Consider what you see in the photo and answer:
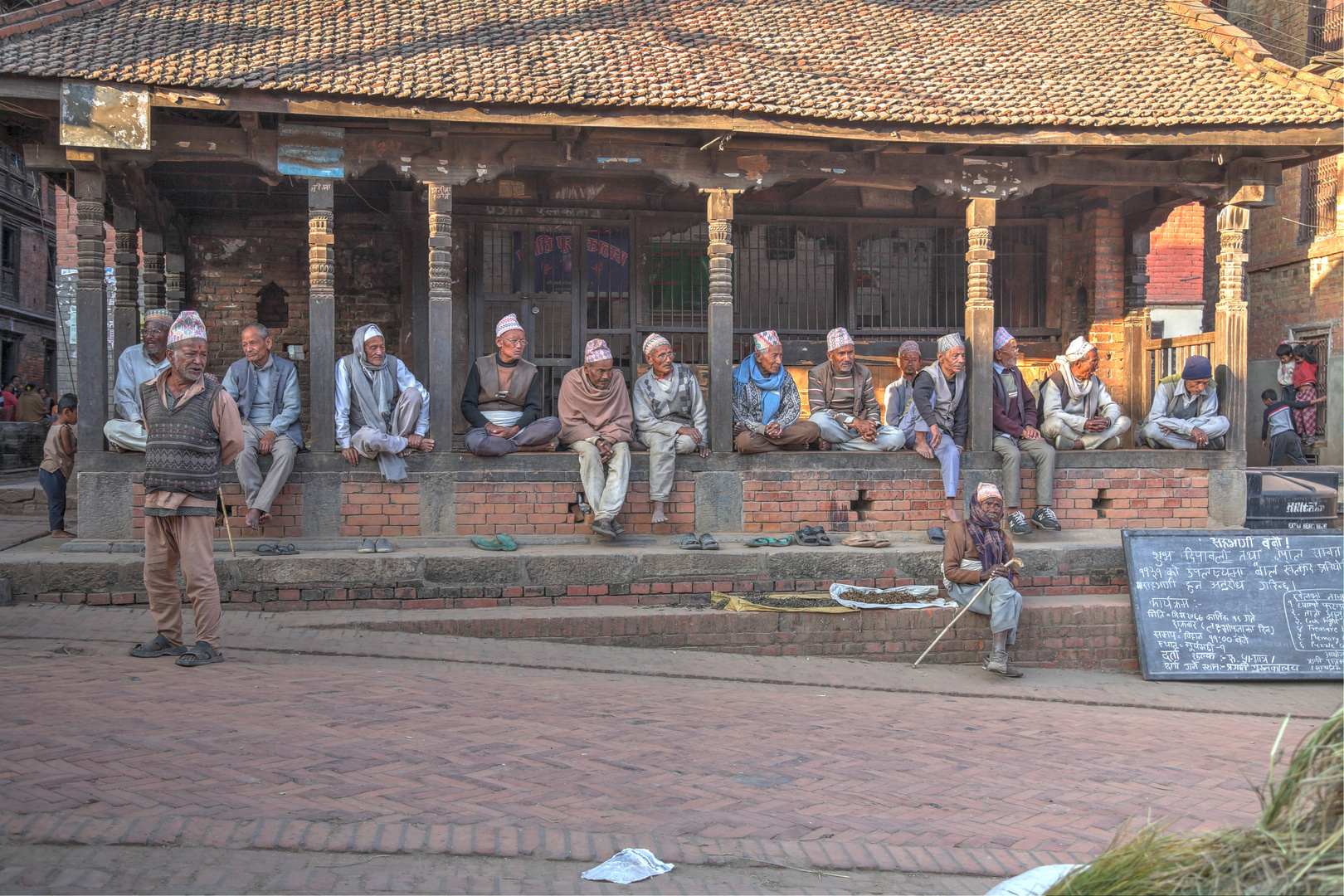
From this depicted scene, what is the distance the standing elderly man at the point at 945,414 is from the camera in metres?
9.62

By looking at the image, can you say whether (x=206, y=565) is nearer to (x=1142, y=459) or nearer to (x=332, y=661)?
(x=332, y=661)

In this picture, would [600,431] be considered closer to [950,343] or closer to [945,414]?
[945,414]

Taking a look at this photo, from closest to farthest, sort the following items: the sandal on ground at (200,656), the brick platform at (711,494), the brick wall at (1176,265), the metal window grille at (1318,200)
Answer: the sandal on ground at (200,656), the brick platform at (711,494), the brick wall at (1176,265), the metal window grille at (1318,200)

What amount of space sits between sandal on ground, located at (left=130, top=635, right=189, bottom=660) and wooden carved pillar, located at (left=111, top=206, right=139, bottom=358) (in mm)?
3584

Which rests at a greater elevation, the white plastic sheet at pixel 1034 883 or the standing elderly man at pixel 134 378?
the standing elderly man at pixel 134 378

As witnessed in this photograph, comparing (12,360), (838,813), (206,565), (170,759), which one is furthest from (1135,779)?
(12,360)

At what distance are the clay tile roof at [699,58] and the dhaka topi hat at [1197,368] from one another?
2200mm

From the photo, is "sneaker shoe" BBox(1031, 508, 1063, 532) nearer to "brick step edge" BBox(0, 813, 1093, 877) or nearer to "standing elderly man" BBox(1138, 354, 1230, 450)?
"standing elderly man" BBox(1138, 354, 1230, 450)

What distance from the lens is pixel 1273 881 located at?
7.14ft

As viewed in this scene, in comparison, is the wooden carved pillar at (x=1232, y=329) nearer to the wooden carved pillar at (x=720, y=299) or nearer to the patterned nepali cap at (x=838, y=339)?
the patterned nepali cap at (x=838, y=339)

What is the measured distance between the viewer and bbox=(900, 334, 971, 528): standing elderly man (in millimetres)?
9625

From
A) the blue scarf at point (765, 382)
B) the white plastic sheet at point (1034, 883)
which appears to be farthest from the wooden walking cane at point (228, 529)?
the white plastic sheet at point (1034, 883)

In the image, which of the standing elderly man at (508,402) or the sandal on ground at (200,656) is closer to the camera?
the sandal on ground at (200,656)

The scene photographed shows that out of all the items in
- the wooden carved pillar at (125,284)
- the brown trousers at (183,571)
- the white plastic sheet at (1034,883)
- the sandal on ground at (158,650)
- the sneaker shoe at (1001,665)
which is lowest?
the sneaker shoe at (1001,665)
